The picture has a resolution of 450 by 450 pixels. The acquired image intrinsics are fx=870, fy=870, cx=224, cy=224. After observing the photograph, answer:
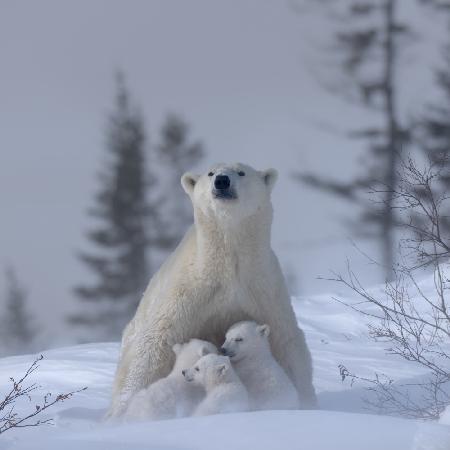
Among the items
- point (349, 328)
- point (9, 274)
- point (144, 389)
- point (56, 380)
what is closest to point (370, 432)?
point (144, 389)

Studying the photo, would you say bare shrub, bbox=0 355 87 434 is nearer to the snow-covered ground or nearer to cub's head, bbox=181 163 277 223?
the snow-covered ground

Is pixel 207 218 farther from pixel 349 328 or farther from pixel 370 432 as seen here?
pixel 349 328

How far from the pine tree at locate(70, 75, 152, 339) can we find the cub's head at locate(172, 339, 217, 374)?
14.9m

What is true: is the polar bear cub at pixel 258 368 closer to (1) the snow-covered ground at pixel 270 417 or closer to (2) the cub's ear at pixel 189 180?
(1) the snow-covered ground at pixel 270 417

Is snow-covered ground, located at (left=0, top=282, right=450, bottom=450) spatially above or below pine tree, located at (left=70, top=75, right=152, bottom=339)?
below

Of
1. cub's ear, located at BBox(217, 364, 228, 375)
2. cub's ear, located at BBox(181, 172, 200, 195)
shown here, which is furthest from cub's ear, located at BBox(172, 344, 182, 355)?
cub's ear, located at BBox(181, 172, 200, 195)

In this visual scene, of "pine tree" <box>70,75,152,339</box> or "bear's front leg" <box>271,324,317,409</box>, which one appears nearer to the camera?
"bear's front leg" <box>271,324,317,409</box>

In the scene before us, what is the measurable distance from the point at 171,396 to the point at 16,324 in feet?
67.4

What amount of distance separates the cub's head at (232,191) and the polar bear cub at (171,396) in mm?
975

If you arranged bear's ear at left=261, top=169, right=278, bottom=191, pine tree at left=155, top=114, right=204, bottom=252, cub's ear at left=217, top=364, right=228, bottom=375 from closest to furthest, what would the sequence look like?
cub's ear at left=217, top=364, right=228, bottom=375 → bear's ear at left=261, top=169, right=278, bottom=191 → pine tree at left=155, top=114, right=204, bottom=252

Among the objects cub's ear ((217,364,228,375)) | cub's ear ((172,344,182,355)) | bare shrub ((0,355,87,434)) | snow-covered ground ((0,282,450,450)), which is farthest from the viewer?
cub's ear ((172,344,182,355))

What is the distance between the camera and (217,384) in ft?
19.1

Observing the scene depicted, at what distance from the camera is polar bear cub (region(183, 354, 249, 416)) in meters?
5.65

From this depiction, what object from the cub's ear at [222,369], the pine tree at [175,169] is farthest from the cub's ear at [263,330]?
the pine tree at [175,169]
